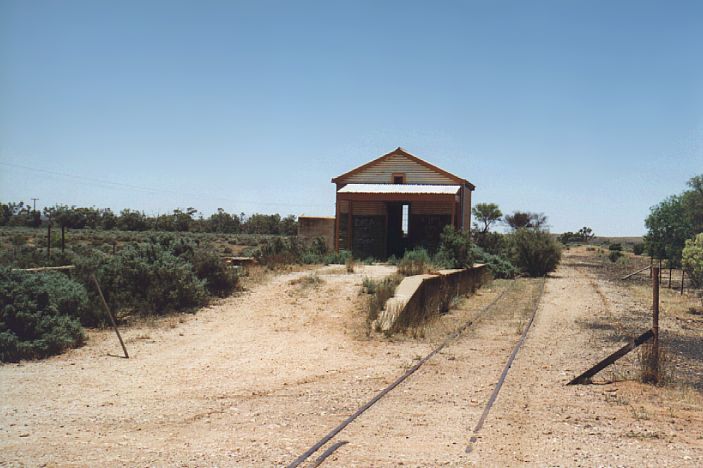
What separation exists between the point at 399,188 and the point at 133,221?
204 ft

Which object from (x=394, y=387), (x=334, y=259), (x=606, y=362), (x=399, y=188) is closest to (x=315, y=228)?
(x=399, y=188)

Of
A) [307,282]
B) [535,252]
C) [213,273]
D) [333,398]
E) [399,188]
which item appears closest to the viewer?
[333,398]

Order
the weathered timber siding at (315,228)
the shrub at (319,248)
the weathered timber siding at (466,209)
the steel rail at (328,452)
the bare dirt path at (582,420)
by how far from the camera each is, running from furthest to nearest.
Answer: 1. the weathered timber siding at (315,228)
2. the weathered timber siding at (466,209)
3. the shrub at (319,248)
4. the bare dirt path at (582,420)
5. the steel rail at (328,452)

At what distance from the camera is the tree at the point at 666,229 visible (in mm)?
52244

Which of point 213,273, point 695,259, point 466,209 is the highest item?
point 466,209

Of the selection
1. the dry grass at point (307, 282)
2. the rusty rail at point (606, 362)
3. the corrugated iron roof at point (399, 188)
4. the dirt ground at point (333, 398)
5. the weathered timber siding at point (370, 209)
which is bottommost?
the dirt ground at point (333, 398)

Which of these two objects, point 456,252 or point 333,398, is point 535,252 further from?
point 333,398

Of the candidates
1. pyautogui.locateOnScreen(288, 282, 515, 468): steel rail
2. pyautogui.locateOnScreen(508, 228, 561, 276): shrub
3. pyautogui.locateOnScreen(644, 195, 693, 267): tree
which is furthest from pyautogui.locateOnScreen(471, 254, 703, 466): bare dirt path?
pyautogui.locateOnScreen(644, 195, 693, 267): tree

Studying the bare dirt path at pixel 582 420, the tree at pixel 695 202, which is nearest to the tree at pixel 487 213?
the tree at pixel 695 202

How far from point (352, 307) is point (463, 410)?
851 cm

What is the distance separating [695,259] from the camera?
2198cm

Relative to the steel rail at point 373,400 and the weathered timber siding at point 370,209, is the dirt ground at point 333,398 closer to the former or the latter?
the steel rail at point 373,400

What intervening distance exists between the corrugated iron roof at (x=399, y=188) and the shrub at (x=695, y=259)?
1183cm

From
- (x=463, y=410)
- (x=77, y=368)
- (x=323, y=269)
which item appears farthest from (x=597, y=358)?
(x=323, y=269)
